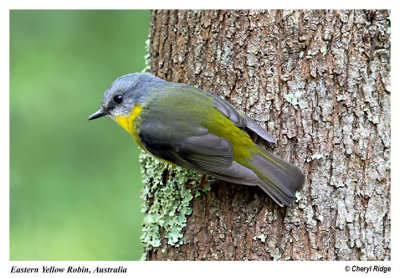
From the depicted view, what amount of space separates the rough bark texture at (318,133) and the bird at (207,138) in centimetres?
11

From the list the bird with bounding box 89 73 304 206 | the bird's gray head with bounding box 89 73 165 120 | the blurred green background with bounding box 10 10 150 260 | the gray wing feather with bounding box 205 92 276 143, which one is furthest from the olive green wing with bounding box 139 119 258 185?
the blurred green background with bounding box 10 10 150 260

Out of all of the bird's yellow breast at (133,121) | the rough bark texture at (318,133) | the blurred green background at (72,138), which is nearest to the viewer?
the rough bark texture at (318,133)

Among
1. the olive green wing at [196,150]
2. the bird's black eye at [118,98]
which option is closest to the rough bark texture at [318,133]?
the olive green wing at [196,150]

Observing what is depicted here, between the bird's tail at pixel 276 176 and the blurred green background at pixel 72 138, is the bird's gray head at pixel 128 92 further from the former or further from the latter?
the blurred green background at pixel 72 138

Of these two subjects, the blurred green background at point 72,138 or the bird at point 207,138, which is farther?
the blurred green background at point 72,138

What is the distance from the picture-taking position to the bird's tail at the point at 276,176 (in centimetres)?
296

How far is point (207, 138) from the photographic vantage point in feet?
10.4

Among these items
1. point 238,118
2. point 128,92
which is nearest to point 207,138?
point 238,118

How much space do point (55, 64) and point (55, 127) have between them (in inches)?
33.5

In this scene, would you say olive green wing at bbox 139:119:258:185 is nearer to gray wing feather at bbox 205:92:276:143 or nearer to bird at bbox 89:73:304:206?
bird at bbox 89:73:304:206

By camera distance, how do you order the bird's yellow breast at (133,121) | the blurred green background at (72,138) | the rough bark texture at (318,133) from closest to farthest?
the rough bark texture at (318,133) → the bird's yellow breast at (133,121) → the blurred green background at (72,138)

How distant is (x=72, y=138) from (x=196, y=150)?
3.00m

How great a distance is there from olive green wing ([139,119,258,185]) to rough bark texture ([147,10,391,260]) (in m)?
0.20

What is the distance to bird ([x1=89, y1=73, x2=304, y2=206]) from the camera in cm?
301
